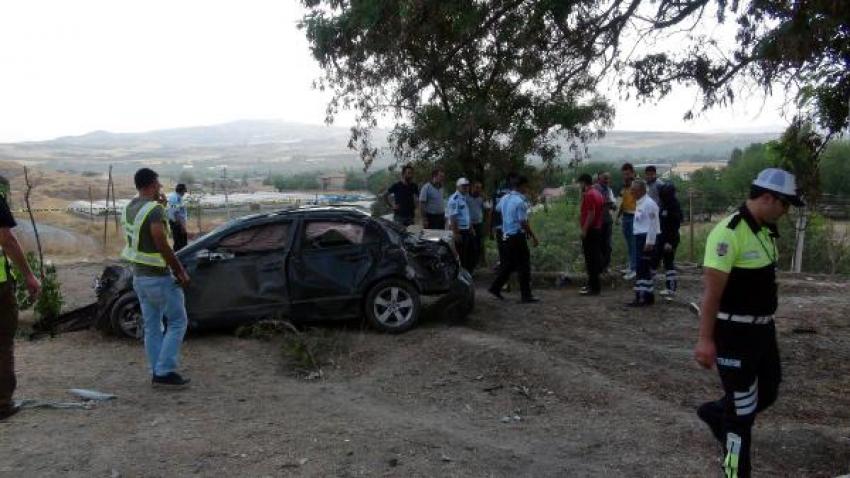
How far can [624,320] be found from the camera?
938cm

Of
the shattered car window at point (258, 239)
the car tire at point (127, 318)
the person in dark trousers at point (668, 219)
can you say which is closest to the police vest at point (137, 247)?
the shattered car window at point (258, 239)

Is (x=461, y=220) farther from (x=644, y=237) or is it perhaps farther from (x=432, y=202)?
(x=644, y=237)

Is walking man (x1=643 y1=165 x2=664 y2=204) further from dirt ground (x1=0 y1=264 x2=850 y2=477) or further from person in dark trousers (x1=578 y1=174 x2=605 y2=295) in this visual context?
dirt ground (x1=0 y1=264 x2=850 y2=477)

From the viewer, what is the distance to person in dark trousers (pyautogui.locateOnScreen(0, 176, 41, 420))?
18.4 ft

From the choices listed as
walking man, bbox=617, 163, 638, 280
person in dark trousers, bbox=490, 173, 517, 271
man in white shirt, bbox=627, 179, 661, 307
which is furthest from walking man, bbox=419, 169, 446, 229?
man in white shirt, bbox=627, 179, 661, 307

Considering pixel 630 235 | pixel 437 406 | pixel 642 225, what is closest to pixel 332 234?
pixel 437 406

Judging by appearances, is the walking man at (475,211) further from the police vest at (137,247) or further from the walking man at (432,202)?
the police vest at (137,247)

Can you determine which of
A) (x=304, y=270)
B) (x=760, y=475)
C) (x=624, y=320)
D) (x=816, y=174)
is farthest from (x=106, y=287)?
(x=816, y=174)

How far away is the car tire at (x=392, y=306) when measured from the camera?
8.41 meters

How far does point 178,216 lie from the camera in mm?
14305

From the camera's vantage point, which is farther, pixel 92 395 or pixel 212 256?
Result: pixel 212 256

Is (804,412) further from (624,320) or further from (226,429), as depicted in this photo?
(226,429)

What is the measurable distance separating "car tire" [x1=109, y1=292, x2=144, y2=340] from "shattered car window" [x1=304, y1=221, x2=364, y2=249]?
2000 mm

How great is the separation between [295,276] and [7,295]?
315 cm
